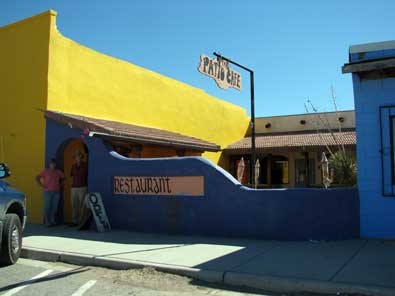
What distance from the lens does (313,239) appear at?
351 inches

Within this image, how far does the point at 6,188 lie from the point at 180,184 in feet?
12.6

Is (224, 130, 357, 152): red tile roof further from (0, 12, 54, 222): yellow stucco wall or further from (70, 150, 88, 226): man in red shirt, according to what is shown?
(70, 150, 88, 226): man in red shirt

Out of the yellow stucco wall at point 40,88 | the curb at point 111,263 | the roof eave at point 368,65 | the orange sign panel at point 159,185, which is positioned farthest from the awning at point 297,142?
the curb at point 111,263

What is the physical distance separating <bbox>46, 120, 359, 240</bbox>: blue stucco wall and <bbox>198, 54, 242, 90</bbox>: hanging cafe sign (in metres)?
3.83

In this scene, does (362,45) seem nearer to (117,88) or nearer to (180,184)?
(180,184)

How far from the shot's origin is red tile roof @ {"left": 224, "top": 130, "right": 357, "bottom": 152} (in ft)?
71.6

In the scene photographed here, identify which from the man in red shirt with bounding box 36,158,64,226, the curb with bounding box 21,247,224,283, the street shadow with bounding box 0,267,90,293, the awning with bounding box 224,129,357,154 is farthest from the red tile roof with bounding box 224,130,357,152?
the street shadow with bounding box 0,267,90,293

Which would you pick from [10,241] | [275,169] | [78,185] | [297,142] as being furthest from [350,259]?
[275,169]

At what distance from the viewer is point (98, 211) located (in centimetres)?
1073

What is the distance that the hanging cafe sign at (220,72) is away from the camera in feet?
43.1

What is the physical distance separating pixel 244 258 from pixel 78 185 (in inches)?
223

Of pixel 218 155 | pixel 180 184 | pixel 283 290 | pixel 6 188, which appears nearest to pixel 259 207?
pixel 180 184

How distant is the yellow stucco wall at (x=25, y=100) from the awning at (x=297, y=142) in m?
12.4

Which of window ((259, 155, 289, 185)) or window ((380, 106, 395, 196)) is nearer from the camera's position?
window ((380, 106, 395, 196))
